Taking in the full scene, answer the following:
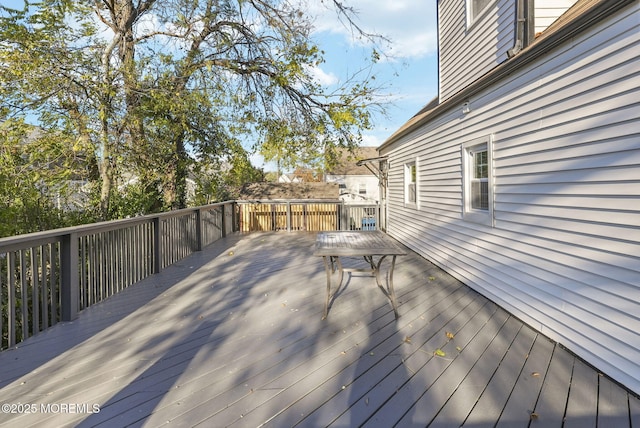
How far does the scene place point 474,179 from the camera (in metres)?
4.52

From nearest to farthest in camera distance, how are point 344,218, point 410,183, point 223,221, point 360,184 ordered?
point 410,183, point 223,221, point 344,218, point 360,184

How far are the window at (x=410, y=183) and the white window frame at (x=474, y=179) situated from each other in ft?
8.79

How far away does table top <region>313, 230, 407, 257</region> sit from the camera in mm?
3018

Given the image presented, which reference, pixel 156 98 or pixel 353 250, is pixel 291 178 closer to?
pixel 156 98

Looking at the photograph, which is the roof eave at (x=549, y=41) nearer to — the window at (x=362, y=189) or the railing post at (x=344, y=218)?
the railing post at (x=344, y=218)

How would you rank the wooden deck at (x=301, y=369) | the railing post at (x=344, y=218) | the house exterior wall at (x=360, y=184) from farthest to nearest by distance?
the house exterior wall at (x=360, y=184) < the railing post at (x=344, y=218) < the wooden deck at (x=301, y=369)

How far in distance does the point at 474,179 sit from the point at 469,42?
2.31 m

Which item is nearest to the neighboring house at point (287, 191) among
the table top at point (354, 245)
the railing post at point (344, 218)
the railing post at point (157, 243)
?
the railing post at point (344, 218)

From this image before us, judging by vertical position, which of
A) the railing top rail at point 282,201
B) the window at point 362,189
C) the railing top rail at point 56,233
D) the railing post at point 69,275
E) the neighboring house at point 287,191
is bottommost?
the railing post at point 69,275

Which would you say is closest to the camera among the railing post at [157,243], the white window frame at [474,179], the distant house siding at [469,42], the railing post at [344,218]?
the white window frame at [474,179]

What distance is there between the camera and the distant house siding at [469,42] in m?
4.20

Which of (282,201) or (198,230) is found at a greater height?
(282,201)

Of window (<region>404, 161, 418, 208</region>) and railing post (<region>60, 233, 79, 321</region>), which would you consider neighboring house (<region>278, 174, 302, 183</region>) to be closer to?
window (<region>404, 161, 418, 208</region>)

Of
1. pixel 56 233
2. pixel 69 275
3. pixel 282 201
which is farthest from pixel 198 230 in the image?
pixel 282 201
